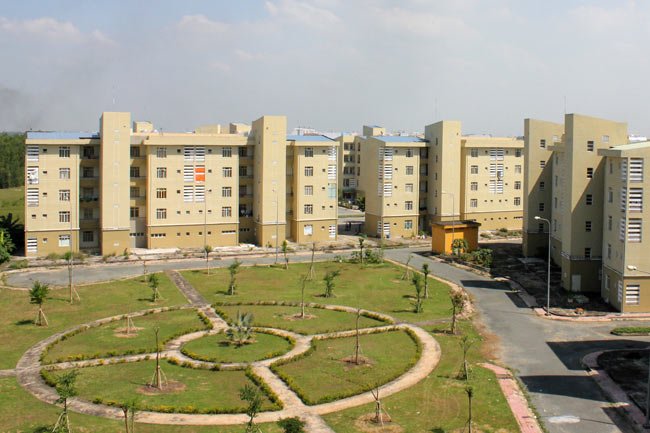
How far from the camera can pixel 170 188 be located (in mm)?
59531

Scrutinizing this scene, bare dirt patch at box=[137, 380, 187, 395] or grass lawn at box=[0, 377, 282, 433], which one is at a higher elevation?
bare dirt patch at box=[137, 380, 187, 395]

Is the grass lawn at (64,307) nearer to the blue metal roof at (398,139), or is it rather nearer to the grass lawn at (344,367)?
the grass lawn at (344,367)

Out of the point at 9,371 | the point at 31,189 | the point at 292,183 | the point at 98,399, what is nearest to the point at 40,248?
the point at 31,189

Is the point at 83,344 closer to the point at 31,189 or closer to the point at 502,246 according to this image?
the point at 31,189

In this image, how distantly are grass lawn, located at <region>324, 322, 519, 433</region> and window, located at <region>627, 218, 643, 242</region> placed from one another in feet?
50.9

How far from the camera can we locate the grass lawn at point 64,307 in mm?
32978

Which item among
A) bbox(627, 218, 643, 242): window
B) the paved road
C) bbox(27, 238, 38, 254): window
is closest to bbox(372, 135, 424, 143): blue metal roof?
the paved road

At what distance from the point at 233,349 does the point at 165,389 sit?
5.75 m

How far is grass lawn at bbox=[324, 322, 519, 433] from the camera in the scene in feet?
76.8

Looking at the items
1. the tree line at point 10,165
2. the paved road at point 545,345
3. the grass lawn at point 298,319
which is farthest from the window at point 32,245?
the tree line at point 10,165

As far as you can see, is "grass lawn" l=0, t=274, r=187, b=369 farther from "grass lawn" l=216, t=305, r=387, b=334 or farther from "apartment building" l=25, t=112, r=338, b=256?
"apartment building" l=25, t=112, r=338, b=256

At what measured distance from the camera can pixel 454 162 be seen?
69.1 metres

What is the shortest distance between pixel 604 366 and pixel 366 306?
14571 mm

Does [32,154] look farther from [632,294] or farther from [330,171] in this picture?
[632,294]
